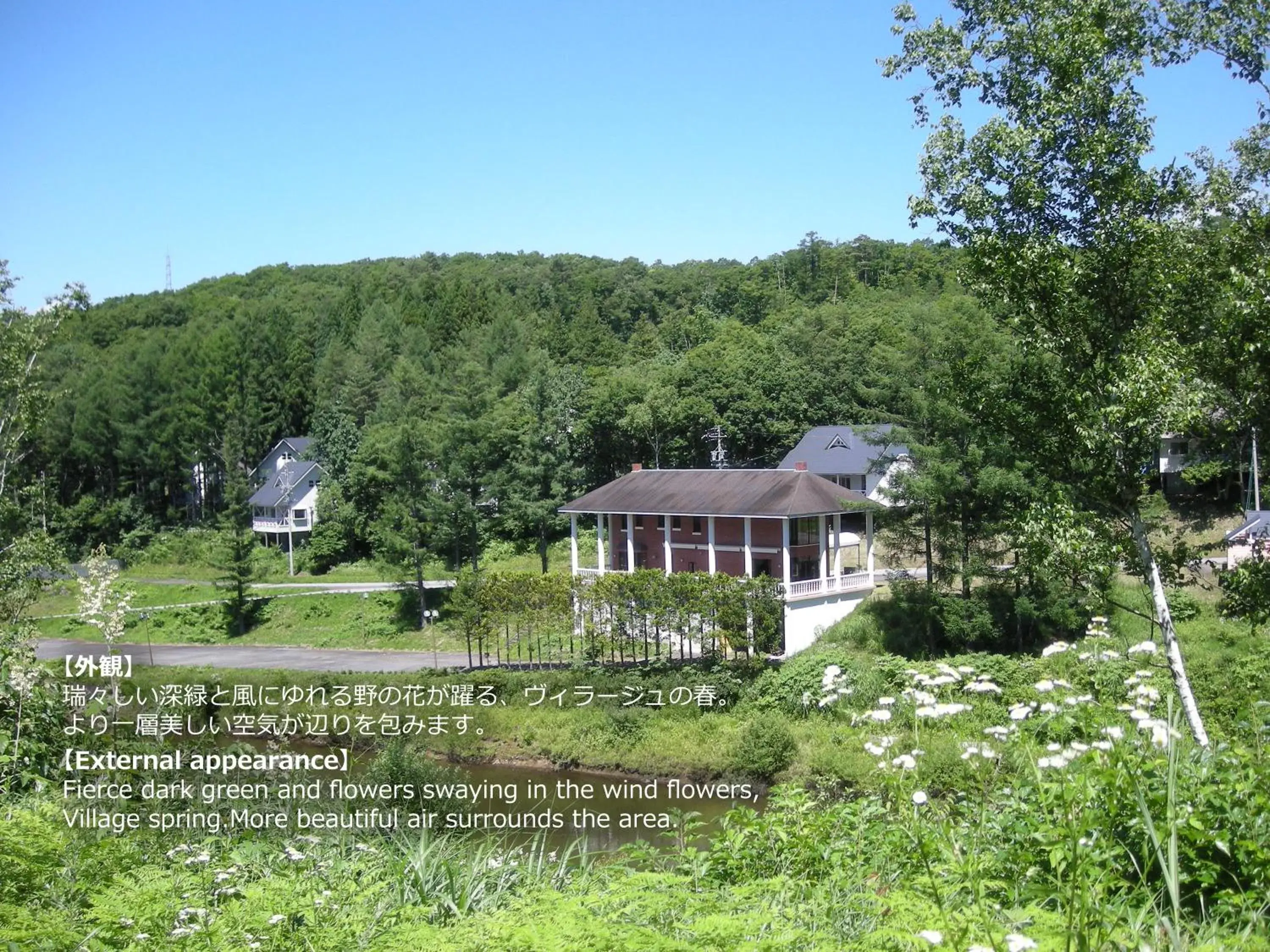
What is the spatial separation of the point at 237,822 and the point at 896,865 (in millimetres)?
4106

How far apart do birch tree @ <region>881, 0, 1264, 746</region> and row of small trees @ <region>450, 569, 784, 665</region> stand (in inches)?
548

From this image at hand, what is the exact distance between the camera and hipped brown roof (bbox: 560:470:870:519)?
23.7m

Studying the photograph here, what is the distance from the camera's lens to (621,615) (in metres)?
21.4

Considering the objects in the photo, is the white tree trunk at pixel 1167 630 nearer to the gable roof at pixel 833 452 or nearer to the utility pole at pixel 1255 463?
the utility pole at pixel 1255 463

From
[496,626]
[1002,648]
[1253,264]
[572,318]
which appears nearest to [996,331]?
[1002,648]

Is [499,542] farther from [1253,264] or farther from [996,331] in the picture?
[1253,264]

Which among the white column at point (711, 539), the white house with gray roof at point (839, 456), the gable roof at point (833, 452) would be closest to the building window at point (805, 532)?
the white column at point (711, 539)

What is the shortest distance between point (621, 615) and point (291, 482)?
84.1 feet

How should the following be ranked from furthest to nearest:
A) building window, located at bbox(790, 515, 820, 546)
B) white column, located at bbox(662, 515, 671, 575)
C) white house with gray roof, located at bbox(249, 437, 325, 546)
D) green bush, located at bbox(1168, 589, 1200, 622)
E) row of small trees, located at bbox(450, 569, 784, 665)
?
A: white house with gray roof, located at bbox(249, 437, 325, 546), white column, located at bbox(662, 515, 671, 575), building window, located at bbox(790, 515, 820, 546), row of small trees, located at bbox(450, 569, 784, 665), green bush, located at bbox(1168, 589, 1200, 622)

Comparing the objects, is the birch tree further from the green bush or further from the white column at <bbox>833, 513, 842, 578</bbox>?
the white column at <bbox>833, 513, 842, 578</bbox>

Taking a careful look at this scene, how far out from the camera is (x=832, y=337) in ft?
137

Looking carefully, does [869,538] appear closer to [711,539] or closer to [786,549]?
[786,549]

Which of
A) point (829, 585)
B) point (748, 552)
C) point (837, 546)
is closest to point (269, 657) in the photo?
point (748, 552)

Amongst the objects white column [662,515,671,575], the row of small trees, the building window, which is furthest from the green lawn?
the building window
